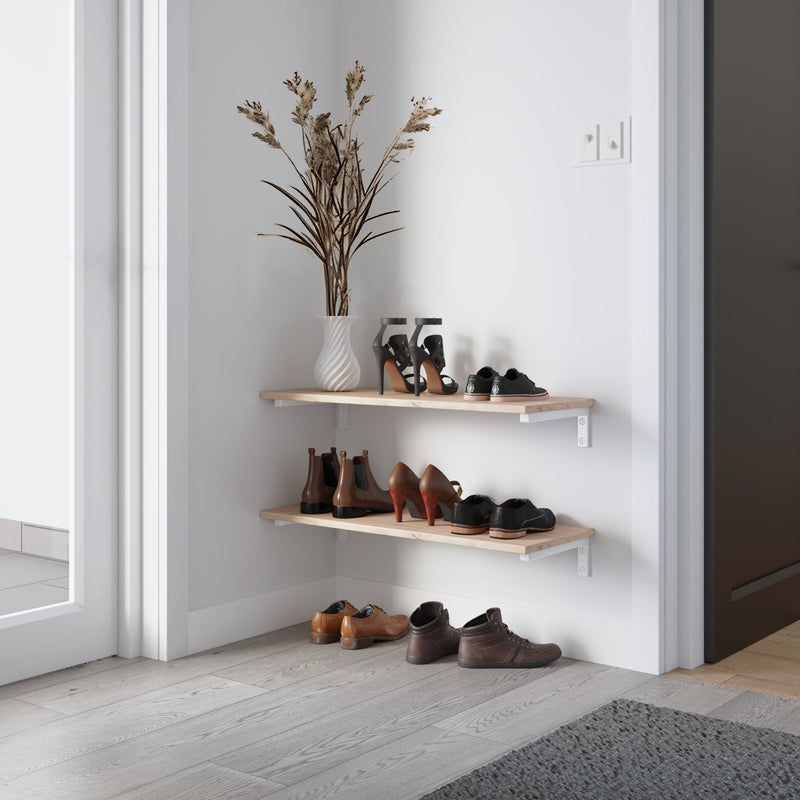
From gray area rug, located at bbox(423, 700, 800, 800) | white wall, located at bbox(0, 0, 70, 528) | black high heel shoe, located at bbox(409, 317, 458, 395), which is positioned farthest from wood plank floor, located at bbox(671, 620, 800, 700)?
white wall, located at bbox(0, 0, 70, 528)

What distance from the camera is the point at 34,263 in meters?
2.46

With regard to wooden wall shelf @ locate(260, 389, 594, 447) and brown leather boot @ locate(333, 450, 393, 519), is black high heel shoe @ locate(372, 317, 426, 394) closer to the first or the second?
wooden wall shelf @ locate(260, 389, 594, 447)

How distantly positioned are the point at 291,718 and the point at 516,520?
701mm

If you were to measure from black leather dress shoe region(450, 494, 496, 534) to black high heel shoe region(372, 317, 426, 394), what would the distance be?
0.40m

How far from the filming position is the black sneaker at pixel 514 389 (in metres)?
2.45

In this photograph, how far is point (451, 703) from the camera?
→ 7.42 feet

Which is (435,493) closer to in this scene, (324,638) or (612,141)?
(324,638)

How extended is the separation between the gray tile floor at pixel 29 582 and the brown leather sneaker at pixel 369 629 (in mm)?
718

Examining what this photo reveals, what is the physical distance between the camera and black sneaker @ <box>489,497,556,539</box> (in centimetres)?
244

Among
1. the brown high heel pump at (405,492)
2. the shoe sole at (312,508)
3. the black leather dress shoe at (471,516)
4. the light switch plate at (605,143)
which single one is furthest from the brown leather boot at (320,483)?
the light switch plate at (605,143)

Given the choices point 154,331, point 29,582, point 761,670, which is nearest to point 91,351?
point 154,331

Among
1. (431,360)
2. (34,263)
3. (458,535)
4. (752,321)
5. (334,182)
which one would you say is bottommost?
(458,535)

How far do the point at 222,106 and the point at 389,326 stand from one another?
0.77 m

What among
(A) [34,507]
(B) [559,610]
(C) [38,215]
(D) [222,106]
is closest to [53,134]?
(C) [38,215]
